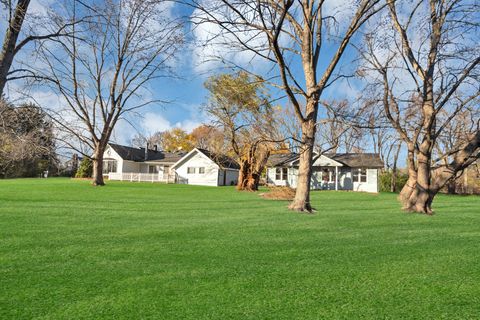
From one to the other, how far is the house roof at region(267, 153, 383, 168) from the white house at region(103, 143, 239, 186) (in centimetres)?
516

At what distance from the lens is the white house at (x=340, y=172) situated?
32375 millimetres

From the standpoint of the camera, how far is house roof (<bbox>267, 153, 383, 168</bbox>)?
107 ft

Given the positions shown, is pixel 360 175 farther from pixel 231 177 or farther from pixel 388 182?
pixel 231 177

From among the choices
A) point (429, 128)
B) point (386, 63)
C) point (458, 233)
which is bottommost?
point (458, 233)

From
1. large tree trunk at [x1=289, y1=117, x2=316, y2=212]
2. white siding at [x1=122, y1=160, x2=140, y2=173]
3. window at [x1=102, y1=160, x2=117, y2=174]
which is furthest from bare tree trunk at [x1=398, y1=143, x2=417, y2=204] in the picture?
window at [x1=102, y1=160, x2=117, y2=174]

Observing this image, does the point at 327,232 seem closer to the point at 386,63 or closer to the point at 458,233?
the point at 458,233

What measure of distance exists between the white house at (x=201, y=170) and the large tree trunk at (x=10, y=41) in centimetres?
2953

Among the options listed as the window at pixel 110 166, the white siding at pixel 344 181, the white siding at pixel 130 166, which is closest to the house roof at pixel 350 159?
the white siding at pixel 344 181

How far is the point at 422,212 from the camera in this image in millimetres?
11781

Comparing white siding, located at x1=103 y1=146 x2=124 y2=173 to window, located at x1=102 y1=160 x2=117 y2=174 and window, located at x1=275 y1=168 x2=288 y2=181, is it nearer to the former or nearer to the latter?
window, located at x1=102 y1=160 x2=117 y2=174

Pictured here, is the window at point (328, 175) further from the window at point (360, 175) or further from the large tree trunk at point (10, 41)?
the large tree trunk at point (10, 41)

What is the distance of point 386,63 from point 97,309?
14574mm

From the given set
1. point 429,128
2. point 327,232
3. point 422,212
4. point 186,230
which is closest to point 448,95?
point 429,128

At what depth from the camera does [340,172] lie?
33969mm
